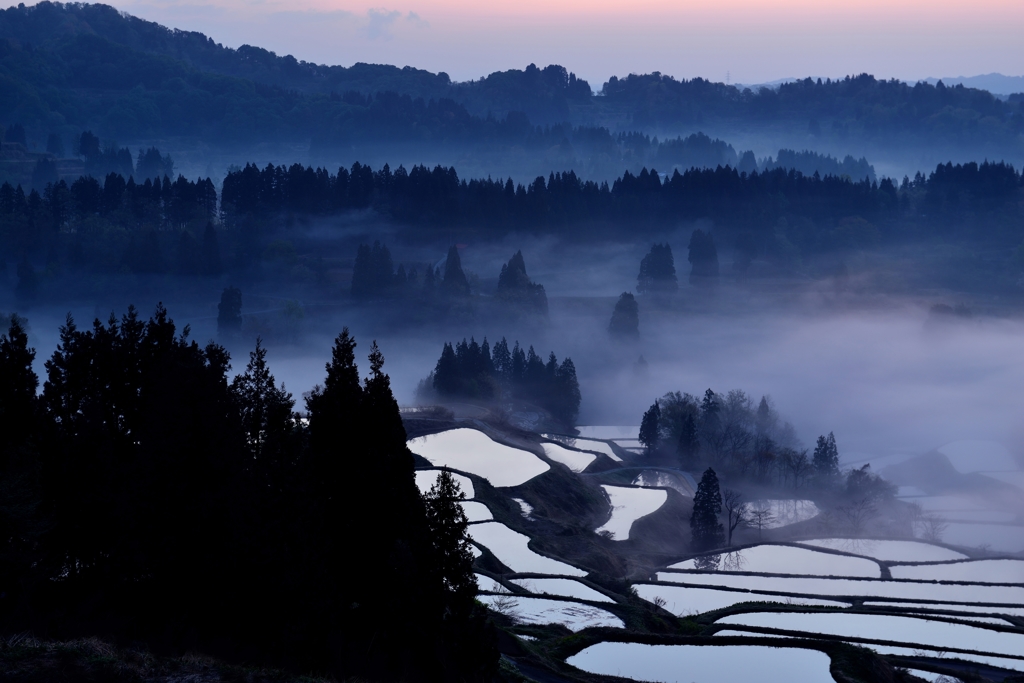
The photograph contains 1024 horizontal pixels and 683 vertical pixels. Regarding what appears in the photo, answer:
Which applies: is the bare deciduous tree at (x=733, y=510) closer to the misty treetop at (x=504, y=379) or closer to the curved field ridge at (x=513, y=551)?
the curved field ridge at (x=513, y=551)

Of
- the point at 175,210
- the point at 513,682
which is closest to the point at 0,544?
the point at 513,682

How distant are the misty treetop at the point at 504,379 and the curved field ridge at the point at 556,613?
59876mm

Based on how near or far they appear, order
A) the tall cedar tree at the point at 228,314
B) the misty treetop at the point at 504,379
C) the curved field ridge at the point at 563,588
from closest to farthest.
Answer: the curved field ridge at the point at 563,588, the misty treetop at the point at 504,379, the tall cedar tree at the point at 228,314

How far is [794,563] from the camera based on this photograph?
4494 cm

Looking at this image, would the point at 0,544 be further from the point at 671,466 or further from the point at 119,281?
the point at 119,281

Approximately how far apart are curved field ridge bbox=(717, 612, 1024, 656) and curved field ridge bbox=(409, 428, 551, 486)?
71.4ft

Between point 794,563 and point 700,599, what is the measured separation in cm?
1097

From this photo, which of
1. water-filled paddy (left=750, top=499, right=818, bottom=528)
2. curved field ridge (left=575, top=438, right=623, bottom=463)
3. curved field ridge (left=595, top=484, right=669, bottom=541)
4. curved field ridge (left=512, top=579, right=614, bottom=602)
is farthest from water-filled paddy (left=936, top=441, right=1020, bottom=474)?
curved field ridge (left=512, top=579, right=614, bottom=602)

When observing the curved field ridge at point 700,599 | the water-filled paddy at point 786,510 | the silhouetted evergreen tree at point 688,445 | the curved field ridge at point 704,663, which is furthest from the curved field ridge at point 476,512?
the silhouetted evergreen tree at point 688,445

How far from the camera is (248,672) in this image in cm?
1476

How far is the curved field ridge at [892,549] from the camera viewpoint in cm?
4709

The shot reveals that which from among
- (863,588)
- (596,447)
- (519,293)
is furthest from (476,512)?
(519,293)

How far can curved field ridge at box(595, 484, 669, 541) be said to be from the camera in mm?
51062

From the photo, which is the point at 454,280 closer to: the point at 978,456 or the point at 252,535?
the point at 978,456
